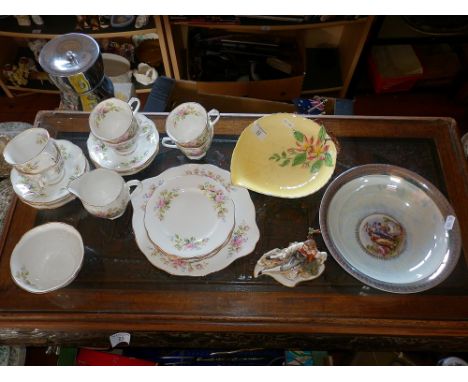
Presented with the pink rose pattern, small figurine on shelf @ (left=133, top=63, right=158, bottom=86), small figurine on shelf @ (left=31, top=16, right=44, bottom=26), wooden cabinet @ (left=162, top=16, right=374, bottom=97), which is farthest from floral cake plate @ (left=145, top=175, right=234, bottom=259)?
small figurine on shelf @ (left=31, top=16, right=44, bottom=26)

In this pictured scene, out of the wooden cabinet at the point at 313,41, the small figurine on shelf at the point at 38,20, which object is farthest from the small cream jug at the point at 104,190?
the small figurine on shelf at the point at 38,20

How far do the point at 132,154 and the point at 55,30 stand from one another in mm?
1173

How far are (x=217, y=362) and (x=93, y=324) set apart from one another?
617 millimetres

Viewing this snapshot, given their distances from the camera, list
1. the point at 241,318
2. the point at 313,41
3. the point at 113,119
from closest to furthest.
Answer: the point at 241,318 < the point at 113,119 < the point at 313,41

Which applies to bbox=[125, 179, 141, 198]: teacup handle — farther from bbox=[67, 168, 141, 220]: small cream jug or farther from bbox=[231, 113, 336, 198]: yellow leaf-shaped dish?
bbox=[231, 113, 336, 198]: yellow leaf-shaped dish

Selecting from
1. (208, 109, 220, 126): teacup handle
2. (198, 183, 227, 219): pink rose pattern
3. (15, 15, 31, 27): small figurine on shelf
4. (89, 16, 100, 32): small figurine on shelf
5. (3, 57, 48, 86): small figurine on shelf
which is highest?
(208, 109, 220, 126): teacup handle

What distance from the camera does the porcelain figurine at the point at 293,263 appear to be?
3.31ft

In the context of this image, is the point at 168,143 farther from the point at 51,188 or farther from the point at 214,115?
the point at 51,188

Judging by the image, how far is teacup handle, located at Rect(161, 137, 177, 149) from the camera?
1206 millimetres

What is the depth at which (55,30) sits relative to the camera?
6.45 ft

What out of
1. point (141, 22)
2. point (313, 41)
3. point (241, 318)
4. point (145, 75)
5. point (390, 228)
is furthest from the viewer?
point (313, 41)

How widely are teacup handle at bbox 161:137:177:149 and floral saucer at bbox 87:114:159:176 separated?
23mm

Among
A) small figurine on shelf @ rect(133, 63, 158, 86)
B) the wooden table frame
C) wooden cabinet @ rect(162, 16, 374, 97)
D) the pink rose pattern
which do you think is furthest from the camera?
small figurine on shelf @ rect(133, 63, 158, 86)

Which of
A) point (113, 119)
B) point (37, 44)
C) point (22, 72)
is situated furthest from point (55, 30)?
point (113, 119)
